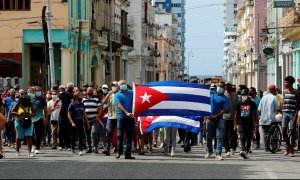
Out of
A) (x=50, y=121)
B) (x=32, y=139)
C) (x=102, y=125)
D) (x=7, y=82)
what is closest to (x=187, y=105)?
(x=102, y=125)

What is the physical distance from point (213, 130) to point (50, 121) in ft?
23.9

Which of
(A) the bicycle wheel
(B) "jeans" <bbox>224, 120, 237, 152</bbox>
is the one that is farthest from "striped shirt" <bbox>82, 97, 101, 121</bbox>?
(A) the bicycle wheel

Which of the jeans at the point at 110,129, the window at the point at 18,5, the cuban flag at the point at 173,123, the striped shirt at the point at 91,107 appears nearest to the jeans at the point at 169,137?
the cuban flag at the point at 173,123

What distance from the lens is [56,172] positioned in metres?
16.9

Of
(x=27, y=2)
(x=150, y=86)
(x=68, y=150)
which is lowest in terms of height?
(x=68, y=150)

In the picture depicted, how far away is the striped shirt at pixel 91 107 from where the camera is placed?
23812 millimetres

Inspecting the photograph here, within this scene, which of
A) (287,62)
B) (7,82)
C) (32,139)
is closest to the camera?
(32,139)

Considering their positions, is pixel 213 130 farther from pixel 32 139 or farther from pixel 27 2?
pixel 27 2

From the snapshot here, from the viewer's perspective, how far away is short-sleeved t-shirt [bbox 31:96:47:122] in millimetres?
23234

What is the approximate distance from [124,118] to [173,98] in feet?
6.05

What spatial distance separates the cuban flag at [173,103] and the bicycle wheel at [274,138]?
2.45 meters

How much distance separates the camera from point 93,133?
23.7m

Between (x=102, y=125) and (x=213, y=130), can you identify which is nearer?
(x=213, y=130)

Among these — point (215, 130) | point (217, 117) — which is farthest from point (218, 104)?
point (215, 130)
